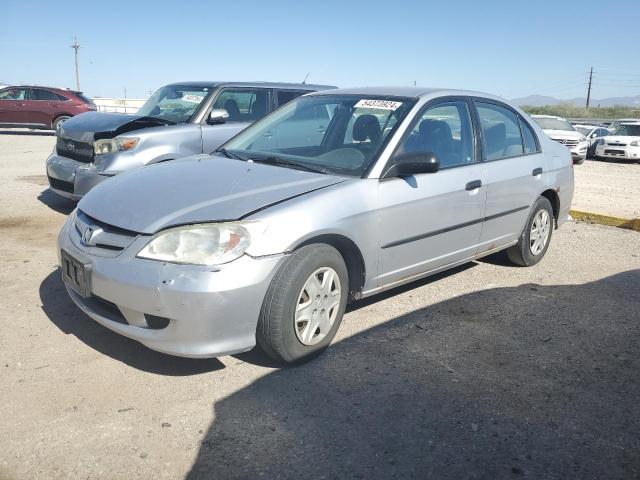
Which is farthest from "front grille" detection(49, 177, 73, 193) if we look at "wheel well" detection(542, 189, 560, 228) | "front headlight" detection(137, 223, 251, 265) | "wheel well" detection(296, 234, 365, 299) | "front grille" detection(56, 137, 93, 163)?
"wheel well" detection(542, 189, 560, 228)

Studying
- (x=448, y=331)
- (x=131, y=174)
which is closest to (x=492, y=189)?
(x=448, y=331)

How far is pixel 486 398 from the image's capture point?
3086 millimetres

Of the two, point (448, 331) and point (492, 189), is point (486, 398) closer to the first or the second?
point (448, 331)

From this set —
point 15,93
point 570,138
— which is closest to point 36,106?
point 15,93

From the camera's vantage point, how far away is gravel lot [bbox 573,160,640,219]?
351 inches

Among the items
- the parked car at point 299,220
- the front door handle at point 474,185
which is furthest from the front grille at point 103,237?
the front door handle at point 474,185

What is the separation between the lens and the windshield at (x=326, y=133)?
152 inches

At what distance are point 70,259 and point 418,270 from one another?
229 cm

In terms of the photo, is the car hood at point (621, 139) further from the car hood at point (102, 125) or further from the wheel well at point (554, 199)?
the car hood at point (102, 125)

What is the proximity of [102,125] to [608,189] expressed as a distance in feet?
31.6

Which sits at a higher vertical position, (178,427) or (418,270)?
(418,270)

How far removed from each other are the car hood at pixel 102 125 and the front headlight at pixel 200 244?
4.04 meters

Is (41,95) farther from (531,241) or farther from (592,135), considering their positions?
(592,135)

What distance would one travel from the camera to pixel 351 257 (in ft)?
11.8
